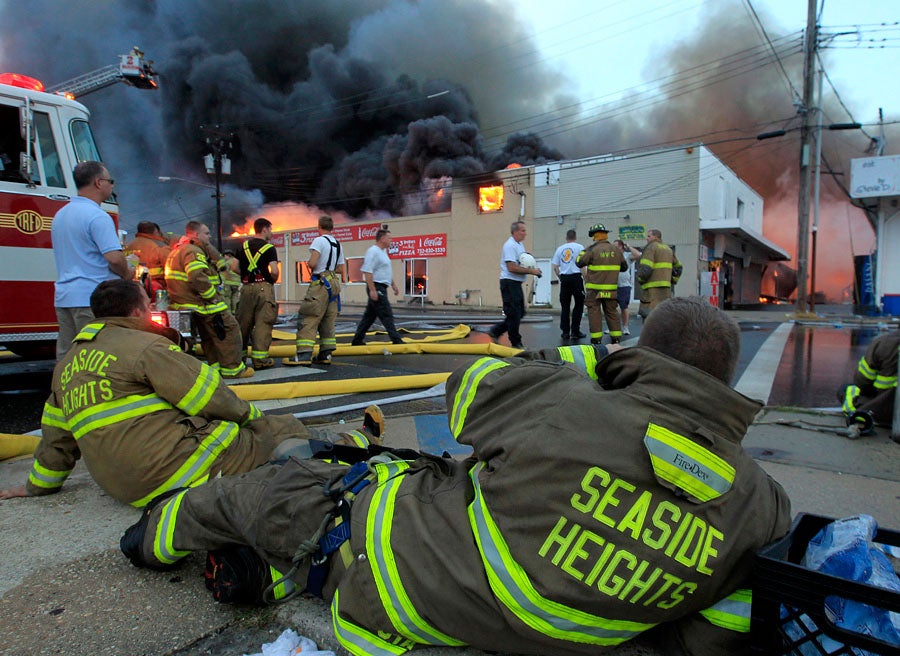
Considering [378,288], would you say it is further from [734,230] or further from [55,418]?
[734,230]

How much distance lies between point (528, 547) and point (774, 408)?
3.69m

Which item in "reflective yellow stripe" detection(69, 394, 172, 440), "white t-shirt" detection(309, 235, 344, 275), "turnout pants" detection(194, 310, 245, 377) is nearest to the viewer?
"reflective yellow stripe" detection(69, 394, 172, 440)

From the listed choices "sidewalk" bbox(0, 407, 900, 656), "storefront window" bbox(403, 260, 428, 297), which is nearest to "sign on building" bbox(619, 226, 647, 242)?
"storefront window" bbox(403, 260, 428, 297)

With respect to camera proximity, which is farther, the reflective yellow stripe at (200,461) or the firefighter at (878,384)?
the firefighter at (878,384)

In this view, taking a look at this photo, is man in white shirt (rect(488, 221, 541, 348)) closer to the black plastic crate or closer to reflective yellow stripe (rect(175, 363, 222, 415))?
reflective yellow stripe (rect(175, 363, 222, 415))

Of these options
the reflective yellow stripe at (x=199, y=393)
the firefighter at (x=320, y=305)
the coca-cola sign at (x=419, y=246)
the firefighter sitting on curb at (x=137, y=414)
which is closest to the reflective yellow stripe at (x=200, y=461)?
the firefighter sitting on curb at (x=137, y=414)

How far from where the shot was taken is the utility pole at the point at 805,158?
51.5 ft

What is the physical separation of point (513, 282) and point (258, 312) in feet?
10.8

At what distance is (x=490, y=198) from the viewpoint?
2394 centimetres

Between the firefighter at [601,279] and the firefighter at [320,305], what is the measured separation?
331 cm

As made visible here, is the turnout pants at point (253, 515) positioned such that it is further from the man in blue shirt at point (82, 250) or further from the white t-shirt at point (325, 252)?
the white t-shirt at point (325, 252)

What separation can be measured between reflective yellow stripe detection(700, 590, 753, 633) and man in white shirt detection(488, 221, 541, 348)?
5625 millimetres

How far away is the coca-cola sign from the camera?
25438mm

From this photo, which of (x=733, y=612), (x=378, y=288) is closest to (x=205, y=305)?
(x=378, y=288)
